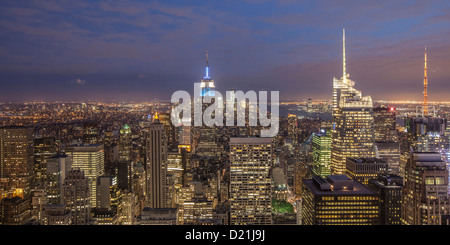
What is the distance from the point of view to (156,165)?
54.2ft

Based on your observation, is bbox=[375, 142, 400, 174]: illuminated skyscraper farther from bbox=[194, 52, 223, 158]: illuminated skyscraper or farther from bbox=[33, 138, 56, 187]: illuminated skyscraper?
bbox=[33, 138, 56, 187]: illuminated skyscraper

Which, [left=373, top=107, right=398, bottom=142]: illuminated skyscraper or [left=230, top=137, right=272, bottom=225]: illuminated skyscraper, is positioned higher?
[left=373, top=107, right=398, bottom=142]: illuminated skyscraper

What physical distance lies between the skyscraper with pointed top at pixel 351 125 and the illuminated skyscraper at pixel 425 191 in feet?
28.1

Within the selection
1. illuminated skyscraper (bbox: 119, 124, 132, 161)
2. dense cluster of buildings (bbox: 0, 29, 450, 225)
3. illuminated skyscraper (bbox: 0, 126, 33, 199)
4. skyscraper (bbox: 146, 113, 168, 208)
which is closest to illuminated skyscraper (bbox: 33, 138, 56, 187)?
dense cluster of buildings (bbox: 0, 29, 450, 225)

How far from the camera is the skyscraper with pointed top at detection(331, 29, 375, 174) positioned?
20.2 metres

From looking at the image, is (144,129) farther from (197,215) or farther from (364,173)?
(364,173)

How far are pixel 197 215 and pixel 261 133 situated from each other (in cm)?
421

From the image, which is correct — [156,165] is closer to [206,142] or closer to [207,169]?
[207,169]

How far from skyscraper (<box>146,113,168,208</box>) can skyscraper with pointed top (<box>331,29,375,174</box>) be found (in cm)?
940

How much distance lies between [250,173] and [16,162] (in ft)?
32.1

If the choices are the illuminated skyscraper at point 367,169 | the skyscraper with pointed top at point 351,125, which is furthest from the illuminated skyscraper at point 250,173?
the skyscraper with pointed top at point 351,125

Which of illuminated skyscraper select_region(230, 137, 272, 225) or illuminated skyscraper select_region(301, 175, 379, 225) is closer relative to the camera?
illuminated skyscraper select_region(301, 175, 379, 225)

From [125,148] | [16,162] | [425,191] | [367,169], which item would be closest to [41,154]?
[16,162]

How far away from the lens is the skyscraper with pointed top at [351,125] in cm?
2017
